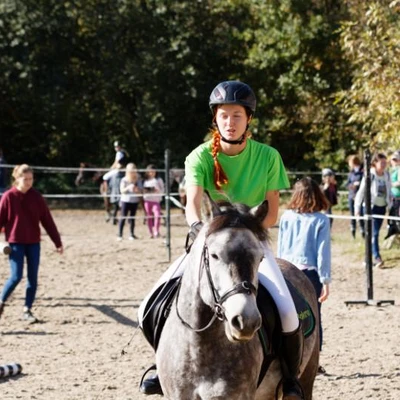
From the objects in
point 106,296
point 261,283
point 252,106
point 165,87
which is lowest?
point 106,296

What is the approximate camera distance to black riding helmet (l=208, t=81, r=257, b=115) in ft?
15.7

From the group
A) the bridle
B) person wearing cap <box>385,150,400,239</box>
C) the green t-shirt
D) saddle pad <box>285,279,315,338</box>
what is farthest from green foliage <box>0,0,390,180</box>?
the bridle

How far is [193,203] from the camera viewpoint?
4.76 meters

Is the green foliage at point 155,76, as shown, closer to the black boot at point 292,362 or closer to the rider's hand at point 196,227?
the black boot at point 292,362

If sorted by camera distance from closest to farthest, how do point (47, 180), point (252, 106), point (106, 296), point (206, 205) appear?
point (206, 205) < point (252, 106) < point (106, 296) < point (47, 180)

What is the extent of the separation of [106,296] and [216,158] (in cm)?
746

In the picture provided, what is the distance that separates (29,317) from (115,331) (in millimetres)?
1203

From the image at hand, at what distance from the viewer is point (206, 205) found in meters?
4.41

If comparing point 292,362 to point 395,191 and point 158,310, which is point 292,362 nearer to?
point 158,310

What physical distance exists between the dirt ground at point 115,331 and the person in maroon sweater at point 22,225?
0.52m

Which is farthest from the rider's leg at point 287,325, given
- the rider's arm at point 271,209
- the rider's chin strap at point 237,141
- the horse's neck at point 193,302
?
the rider's chin strap at point 237,141

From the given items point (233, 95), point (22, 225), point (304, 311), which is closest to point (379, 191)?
point (22, 225)

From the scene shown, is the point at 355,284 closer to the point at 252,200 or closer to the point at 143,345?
the point at 143,345

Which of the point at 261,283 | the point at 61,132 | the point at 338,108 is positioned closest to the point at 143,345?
the point at 261,283
